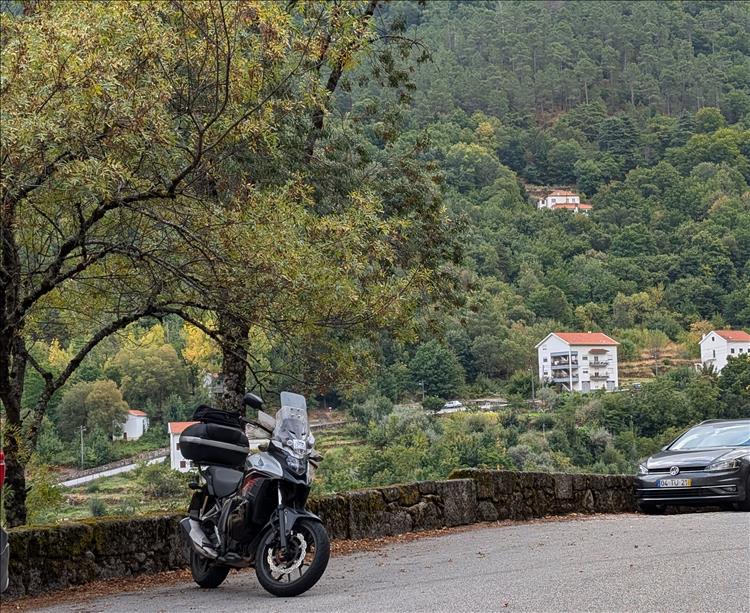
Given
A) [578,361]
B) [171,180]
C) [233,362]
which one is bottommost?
[233,362]

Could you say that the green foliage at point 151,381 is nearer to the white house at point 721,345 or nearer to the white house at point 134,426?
the white house at point 134,426

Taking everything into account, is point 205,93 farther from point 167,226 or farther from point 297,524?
point 297,524

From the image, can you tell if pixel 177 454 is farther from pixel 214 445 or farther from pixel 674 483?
pixel 214 445

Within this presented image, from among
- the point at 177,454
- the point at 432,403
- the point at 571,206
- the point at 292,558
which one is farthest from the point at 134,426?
the point at 571,206

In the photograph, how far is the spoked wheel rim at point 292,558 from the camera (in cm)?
730

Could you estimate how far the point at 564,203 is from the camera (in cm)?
17100

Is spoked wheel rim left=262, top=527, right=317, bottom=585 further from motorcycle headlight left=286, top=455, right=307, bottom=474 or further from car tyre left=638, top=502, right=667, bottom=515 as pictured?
car tyre left=638, top=502, right=667, bottom=515

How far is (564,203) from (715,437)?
15858 centimetres

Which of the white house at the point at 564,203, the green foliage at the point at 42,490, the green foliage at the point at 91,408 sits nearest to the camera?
the green foliage at the point at 42,490

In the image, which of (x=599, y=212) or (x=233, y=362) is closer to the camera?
(x=233, y=362)

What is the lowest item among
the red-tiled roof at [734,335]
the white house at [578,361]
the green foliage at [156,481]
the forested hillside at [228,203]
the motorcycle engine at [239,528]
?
the green foliage at [156,481]

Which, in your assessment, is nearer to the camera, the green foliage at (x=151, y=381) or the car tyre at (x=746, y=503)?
the car tyre at (x=746, y=503)

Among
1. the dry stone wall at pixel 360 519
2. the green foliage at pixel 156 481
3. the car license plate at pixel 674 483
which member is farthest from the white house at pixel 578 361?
the dry stone wall at pixel 360 519

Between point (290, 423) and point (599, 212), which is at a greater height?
point (599, 212)
